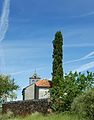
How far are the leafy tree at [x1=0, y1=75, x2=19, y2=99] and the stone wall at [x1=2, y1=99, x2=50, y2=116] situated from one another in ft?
45.1

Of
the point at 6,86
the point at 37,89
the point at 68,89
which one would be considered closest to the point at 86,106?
the point at 68,89

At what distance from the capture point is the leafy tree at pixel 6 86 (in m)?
55.7

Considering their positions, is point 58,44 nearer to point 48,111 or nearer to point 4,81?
point 4,81

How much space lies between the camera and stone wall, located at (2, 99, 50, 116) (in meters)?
37.4

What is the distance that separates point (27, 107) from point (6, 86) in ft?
58.7

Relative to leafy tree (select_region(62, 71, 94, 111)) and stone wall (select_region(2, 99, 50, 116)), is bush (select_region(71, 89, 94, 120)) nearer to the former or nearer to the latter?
leafy tree (select_region(62, 71, 94, 111))

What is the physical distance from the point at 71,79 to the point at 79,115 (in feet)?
30.9

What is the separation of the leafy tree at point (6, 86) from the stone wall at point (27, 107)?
45.1ft

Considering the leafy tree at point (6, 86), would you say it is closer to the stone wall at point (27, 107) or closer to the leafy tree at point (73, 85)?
the stone wall at point (27, 107)

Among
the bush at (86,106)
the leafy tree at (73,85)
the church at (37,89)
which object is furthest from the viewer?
the church at (37,89)

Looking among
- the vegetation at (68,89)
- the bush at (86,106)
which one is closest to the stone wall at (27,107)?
the vegetation at (68,89)

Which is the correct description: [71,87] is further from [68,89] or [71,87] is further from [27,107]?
[27,107]

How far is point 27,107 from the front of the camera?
3888 cm

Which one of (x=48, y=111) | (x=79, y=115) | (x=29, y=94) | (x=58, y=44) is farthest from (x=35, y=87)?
(x=79, y=115)
